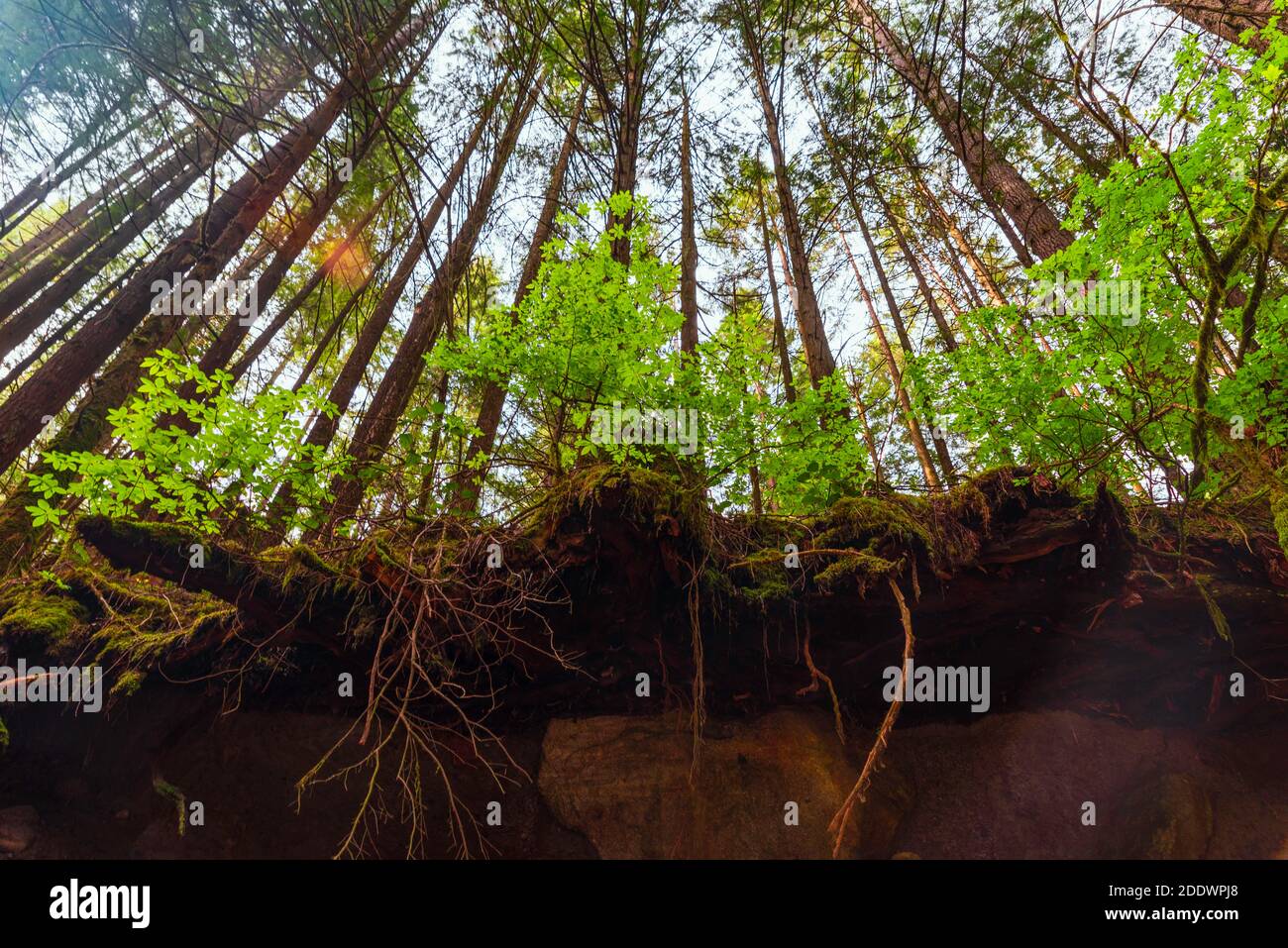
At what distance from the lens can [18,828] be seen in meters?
3.36

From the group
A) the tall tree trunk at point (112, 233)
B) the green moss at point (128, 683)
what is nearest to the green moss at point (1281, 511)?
the green moss at point (128, 683)

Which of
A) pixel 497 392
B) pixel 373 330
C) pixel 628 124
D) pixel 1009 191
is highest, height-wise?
pixel 628 124

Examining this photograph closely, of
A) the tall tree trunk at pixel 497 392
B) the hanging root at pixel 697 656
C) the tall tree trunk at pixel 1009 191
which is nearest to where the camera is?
the hanging root at pixel 697 656

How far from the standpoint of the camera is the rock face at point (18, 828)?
330cm

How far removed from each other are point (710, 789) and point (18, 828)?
4.65 meters

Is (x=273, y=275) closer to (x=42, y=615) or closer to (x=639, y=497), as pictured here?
(x=42, y=615)

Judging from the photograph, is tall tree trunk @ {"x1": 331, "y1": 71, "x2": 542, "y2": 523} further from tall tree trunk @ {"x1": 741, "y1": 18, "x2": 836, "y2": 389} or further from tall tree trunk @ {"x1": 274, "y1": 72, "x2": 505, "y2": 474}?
tall tree trunk @ {"x1": 741, "y1": 18, "x2": 836, "y2": 389}

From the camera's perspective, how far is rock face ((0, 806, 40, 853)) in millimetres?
3305

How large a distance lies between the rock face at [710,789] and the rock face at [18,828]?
3.33 metres

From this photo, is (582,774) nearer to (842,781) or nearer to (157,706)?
(842,781)

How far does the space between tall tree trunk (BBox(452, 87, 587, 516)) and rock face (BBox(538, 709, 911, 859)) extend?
1995mm

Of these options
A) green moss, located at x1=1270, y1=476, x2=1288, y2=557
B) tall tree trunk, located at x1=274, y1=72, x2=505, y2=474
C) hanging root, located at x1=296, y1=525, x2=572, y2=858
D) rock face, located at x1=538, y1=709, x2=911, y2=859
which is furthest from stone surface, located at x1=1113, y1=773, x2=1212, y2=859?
tall tree trunk, located at x1=274, y1=72, x2=505, y2=474

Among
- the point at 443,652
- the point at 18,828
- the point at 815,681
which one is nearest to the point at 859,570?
the point at 815,681

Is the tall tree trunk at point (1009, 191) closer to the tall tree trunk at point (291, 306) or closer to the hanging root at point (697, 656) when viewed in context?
the hanging root at point (697, 656)
